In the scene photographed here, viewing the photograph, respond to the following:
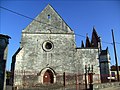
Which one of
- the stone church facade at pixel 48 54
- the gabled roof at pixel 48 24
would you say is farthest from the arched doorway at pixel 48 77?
the gabled roof at pixel 48 24

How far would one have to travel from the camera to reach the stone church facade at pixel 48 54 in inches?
785

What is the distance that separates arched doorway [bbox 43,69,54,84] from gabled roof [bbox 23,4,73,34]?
5.74m

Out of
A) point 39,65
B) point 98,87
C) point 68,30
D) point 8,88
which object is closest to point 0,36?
point 8,88

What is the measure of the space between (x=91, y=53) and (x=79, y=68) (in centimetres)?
285

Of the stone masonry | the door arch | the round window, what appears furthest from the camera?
the round window

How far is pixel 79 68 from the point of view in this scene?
826 inches

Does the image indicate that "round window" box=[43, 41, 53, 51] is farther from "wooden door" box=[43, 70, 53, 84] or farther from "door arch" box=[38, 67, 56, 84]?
"wooden door" box=[43, 70, 53, 84]

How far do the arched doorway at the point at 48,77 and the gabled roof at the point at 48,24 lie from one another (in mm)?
5738

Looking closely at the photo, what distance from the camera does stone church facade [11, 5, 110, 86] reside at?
19944 mm

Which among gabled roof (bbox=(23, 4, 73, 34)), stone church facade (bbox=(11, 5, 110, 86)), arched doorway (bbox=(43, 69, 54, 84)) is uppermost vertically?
gabled roof (bbox=(23, 4, 73, 34))

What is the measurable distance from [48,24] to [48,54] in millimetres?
4387

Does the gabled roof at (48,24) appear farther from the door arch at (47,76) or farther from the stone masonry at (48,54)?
the door arch at (47,76)

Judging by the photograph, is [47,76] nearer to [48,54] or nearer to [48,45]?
[48,54]

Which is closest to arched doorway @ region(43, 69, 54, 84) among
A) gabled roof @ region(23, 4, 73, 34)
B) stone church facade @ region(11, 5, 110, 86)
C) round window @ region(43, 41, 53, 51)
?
stone church facade @ region(11, 5, 110, 86)
